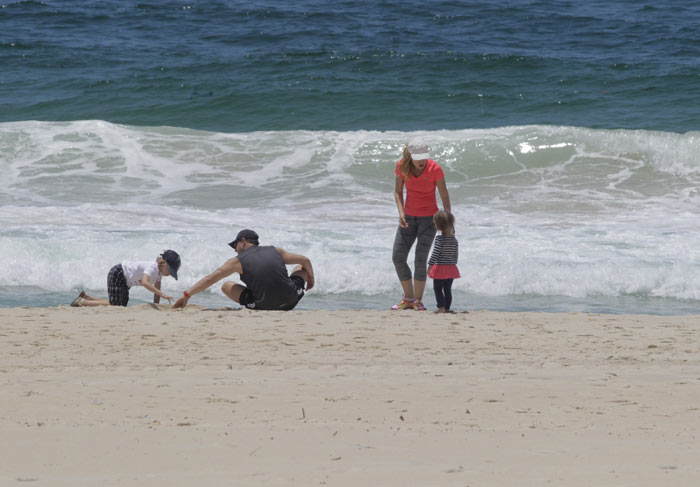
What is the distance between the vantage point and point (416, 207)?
693 cm

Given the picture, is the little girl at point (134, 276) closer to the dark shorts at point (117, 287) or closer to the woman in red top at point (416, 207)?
the dark shorts at point (117, 287)

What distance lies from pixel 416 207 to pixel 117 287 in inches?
99.9

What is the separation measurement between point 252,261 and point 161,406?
2847 millimetres

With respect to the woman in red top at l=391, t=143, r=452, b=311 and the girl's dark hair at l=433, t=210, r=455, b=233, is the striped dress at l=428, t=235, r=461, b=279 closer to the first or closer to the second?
the girl's dark hair at l=433, t=210, r=455, b=233

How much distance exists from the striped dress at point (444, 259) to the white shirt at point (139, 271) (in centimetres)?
224

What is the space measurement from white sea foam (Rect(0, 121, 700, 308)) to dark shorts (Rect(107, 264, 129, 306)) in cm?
127

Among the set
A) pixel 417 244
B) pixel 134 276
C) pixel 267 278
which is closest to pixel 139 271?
pixel 134 276

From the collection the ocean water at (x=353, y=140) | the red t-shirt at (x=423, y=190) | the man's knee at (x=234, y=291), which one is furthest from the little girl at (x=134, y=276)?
the red t-shirt at (x=423, y=190)

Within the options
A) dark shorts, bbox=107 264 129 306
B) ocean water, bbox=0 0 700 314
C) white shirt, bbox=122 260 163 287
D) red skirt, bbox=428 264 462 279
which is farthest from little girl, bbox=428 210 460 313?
dark shorts, bbox=107 264 129 306

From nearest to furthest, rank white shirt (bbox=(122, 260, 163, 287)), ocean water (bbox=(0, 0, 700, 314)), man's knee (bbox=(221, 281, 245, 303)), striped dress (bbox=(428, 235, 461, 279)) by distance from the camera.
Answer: striped dress (bbox=(428, 235, 461, 279)), man's knee (bbox=(221, 281, 245, 303)), white shirt (bbox=(122, 260, 163, 287)), ocean water (bbox=(0, 0, 700, 314))

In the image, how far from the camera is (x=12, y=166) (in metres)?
13.9

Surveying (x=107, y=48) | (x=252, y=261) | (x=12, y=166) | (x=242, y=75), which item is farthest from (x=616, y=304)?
(x=107, y=48)

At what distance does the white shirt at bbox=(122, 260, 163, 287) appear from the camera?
23.2ft

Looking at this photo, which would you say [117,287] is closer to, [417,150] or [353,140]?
[417,150]
